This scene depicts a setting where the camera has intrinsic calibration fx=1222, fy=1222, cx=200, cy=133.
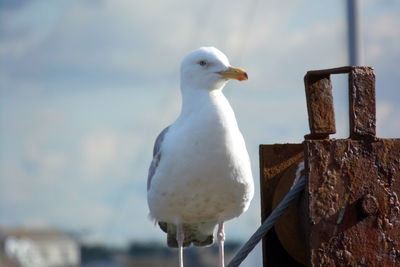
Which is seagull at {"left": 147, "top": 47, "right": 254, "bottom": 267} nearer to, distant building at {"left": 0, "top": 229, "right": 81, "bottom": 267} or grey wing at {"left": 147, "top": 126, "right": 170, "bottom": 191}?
grey wing at {"left": 147, "top": 126, "right": 170, "bottom": 191}

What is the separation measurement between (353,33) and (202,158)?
25.4 feet

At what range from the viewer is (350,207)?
4801 millimetres

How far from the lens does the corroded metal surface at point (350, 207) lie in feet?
15.6

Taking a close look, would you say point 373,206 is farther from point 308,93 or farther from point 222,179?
point 222,179

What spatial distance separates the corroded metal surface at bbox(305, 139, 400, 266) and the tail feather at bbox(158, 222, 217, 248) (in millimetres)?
3006

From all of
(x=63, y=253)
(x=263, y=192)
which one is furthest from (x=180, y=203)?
(x=63, y=253)

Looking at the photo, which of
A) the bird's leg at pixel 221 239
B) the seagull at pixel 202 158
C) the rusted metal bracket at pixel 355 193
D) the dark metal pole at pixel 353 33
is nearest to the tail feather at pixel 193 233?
the bird's leg at pixel 221 239

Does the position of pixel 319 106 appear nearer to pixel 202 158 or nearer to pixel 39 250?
pixel 202 158

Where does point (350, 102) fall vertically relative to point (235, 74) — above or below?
below

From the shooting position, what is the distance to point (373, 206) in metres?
4.80

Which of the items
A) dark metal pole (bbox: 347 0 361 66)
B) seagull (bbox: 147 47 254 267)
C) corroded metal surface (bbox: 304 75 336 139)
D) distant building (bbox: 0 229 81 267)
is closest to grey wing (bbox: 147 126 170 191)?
seagull (bbox: 147 47 254 267)

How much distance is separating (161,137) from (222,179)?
61 centimetres

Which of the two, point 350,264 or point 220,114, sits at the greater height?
point 220,114

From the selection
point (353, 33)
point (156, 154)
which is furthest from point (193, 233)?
point (353, 33)
